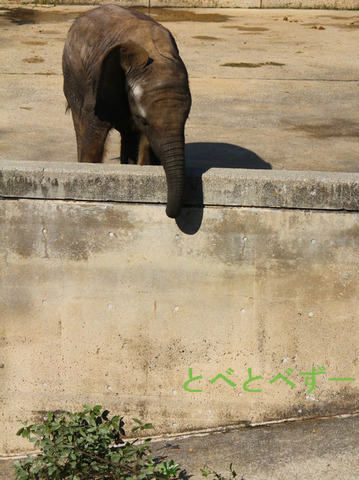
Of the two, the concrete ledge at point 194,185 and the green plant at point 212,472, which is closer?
the green plant at point 212,472

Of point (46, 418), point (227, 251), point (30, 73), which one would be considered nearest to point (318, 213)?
point (227, 251)

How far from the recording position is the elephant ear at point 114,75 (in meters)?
5.52

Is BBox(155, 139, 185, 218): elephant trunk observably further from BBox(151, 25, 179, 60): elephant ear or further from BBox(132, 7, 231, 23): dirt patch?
BBox(132, 7, 231, 23): dirt patch

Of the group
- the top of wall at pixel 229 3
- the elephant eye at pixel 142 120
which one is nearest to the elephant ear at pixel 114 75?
the elephant eye at pixel 142 120

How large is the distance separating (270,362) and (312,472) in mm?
855

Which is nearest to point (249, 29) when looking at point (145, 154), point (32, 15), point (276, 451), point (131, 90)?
point (32, 15)

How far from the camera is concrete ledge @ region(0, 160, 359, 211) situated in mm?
5465

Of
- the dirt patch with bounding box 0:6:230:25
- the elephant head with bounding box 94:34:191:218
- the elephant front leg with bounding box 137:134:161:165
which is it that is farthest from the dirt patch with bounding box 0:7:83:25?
the elephant head with bounding box 94:34:191:218

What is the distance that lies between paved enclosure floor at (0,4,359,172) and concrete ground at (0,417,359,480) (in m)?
2.08

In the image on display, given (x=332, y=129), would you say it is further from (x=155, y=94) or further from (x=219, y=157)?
(x=155, y=94)

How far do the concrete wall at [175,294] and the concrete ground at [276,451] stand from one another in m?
0.13

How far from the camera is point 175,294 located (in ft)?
19.3

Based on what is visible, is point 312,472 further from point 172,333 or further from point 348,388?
point 172,333

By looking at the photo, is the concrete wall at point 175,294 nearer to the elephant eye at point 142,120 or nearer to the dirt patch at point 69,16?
the elephant eye at point 142,120
